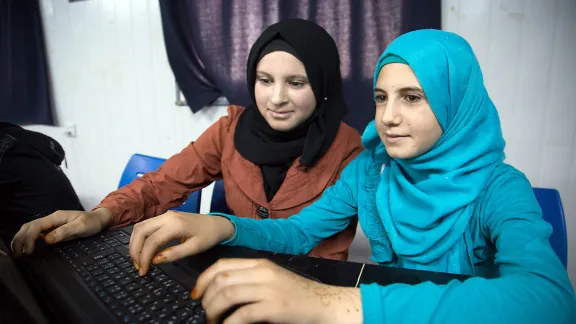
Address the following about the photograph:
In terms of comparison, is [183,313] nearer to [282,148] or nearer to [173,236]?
[173,236]

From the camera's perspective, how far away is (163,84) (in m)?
2.10

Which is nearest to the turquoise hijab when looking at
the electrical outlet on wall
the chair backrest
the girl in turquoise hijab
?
the girl in turquoise hijab

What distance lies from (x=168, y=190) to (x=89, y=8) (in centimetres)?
174

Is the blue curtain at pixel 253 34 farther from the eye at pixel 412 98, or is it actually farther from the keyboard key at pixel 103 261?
the keyboard key at pixel 103 261

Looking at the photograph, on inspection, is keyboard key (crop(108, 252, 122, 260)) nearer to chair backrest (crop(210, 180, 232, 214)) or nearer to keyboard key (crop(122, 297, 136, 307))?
keyboard key (crop(122, 297, 136, 307))

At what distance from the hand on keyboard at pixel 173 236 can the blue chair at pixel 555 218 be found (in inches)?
31.7

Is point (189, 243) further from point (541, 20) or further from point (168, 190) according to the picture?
point (541, 20)

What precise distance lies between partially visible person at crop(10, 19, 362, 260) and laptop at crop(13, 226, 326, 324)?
32cm

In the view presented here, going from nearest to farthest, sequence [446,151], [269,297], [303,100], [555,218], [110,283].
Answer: [269,297], [110,283], [446,151], [555,218], [303,100]

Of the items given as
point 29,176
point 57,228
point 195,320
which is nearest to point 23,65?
point 29,176

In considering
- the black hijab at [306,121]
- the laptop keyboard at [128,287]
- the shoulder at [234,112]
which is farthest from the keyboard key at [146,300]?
the shoulder at [234,112]

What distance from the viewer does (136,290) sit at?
18.6 inches

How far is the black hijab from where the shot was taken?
3.35 feet

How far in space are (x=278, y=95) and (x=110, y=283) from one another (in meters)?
0.64
